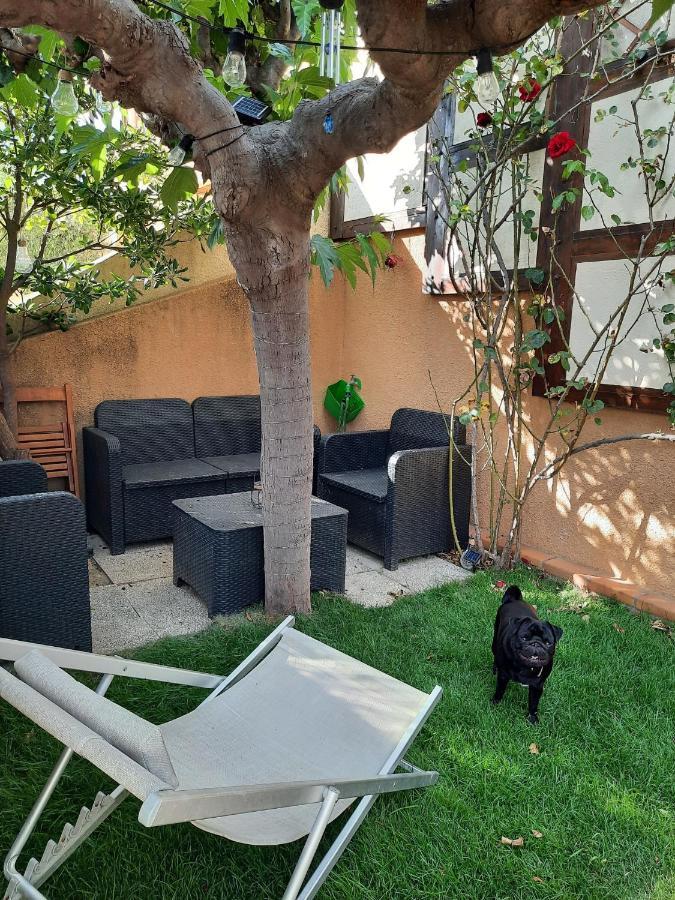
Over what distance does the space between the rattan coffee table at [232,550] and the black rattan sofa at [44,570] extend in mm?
779

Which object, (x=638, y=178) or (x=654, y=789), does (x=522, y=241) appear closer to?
(x=638, y=178)

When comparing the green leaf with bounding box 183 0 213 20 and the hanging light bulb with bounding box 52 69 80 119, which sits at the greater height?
the green leaf with bounding box 183 0 213 20

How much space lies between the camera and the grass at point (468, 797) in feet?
6.81

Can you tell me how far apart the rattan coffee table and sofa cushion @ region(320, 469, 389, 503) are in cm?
59

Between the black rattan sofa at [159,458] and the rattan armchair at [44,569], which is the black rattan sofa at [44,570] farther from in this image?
the black rattan sofa at [159,458]

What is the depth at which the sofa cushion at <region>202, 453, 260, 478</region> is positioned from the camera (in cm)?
534

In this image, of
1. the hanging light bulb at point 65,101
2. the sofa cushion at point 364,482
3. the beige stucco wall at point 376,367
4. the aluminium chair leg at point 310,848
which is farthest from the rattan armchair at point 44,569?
the beige stucco wall at point 376,367

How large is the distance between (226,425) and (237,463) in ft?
1.68

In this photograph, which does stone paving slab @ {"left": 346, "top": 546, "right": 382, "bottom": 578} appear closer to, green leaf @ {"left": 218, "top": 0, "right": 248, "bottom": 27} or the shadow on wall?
the shadow on wall

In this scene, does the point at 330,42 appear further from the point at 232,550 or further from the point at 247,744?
the point at 232,550

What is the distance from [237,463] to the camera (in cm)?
559

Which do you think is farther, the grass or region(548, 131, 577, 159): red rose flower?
region(548, 131, 577, 159): red rose flower

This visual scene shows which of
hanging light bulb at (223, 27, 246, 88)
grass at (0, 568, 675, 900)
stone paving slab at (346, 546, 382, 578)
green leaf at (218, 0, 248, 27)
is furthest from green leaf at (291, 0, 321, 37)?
stone paving slab at (346, 546, 382, 578)

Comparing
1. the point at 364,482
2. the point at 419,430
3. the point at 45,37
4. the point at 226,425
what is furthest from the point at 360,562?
the point at 45,37
